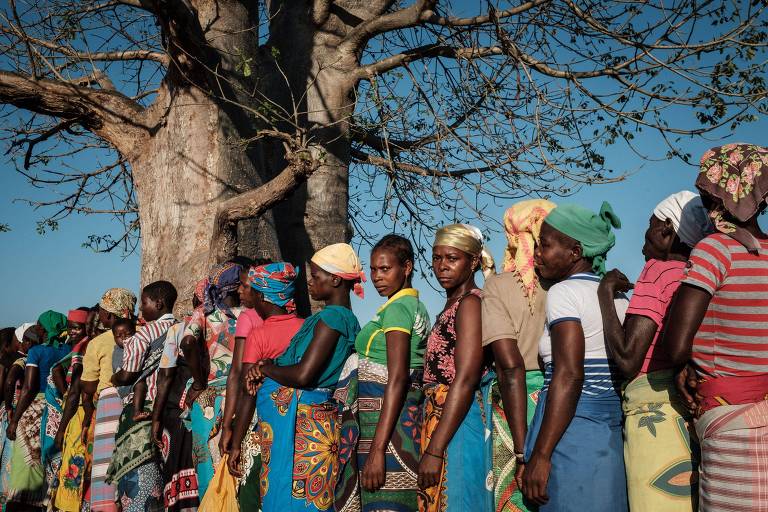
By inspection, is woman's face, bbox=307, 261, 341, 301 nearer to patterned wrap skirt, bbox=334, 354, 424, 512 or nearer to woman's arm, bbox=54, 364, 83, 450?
patterned wrap skirt, bbox=334, 354, 424, 512

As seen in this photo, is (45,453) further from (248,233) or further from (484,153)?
(484,153)

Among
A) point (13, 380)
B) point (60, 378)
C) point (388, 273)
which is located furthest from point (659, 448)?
point (13, 380)

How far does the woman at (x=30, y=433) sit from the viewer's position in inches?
291

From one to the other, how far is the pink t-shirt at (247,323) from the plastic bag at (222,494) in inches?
28.7

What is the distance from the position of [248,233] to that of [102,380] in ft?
5.24

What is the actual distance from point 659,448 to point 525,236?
3.38 ft

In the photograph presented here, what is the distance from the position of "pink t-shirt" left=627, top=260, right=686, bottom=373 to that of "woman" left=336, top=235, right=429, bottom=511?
113cm

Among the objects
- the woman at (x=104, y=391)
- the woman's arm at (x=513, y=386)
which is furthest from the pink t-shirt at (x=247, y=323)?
the woman's arm at (x=513, y=386)

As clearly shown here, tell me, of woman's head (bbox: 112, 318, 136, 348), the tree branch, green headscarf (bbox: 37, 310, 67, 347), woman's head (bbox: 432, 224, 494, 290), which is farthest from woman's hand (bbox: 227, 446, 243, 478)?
green headscarf (bbox: 37, 310, 67, 347)

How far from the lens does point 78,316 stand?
22.7 ft

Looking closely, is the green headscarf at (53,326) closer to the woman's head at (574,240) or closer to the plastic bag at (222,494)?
the plastic bag at (222,494)

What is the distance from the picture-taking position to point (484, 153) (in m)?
7.24

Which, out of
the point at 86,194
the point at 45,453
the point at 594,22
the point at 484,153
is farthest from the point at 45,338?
the point at 594,22

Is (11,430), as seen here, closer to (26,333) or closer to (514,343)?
(26,333)
